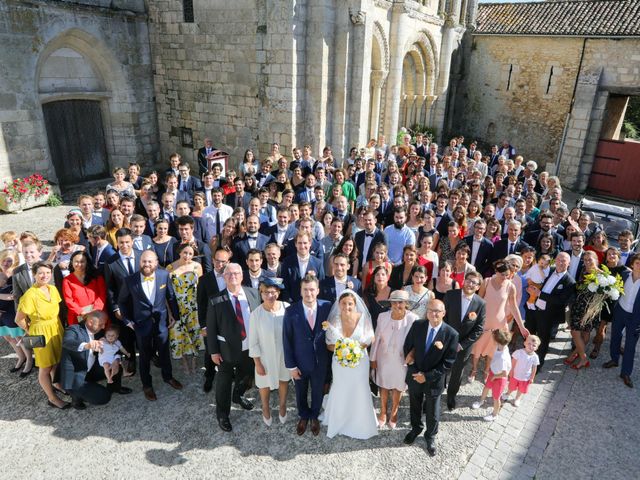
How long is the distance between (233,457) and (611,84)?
19.7m

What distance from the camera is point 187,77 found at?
14.9 meters

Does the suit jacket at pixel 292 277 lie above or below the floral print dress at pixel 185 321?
above

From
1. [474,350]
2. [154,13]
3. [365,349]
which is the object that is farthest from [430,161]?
[154,13]

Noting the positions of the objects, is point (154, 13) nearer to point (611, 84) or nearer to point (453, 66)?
point (453, 66)

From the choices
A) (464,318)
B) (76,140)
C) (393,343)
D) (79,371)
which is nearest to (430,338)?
(393,343)

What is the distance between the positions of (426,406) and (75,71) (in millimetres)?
14237

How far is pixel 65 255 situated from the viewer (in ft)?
20.0

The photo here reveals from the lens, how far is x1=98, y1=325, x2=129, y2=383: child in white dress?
18.0 ft

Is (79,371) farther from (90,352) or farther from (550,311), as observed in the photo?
(550,311)

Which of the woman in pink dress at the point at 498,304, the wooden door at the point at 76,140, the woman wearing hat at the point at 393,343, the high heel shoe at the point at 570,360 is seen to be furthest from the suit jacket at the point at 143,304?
the wooden door at the point at 76,140

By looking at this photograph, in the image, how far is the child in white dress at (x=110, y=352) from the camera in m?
5.48

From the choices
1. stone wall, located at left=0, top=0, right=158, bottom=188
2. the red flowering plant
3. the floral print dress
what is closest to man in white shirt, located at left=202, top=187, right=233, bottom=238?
the floral print dress

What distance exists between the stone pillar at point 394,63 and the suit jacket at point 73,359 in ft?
42.8

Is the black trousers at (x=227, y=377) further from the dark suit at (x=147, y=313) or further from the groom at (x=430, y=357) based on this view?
the groom at (x=430, y=357)
